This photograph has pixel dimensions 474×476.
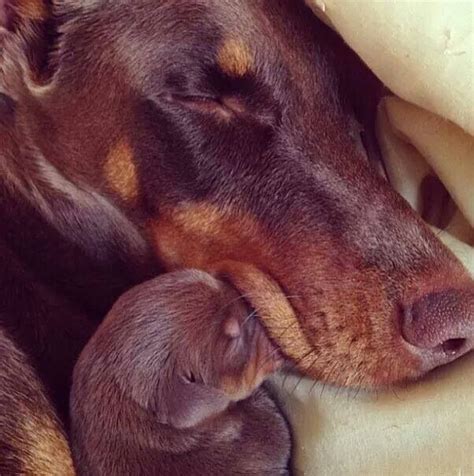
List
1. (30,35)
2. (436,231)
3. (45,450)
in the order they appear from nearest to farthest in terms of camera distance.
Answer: (45,450) < (436,231) < (30,35)

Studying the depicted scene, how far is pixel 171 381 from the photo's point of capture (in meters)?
1.34

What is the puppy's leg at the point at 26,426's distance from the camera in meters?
1.40

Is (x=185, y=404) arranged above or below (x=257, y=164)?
below

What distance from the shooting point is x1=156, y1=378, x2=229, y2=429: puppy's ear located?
1335 mm

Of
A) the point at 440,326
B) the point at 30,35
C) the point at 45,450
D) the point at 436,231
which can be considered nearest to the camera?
the point at 440,326

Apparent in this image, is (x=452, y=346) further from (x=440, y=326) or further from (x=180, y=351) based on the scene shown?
(x=180, y=351)

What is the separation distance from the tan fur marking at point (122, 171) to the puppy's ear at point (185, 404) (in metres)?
0.36

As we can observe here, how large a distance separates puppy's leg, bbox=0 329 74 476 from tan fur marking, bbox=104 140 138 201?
28 centimetres

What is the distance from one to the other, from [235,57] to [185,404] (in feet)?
1.60

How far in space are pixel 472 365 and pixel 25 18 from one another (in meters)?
0.88

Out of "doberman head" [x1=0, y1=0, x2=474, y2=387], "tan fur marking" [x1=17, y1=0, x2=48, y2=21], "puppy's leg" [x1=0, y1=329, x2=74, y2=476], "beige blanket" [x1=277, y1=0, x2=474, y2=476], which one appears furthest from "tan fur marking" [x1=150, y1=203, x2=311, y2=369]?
"tan fur marking" [x1=17, y1=0, x2=48, y2=21]

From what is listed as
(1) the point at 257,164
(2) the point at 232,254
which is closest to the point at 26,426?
(2) the point at 232,254

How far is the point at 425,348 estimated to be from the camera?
1.34m

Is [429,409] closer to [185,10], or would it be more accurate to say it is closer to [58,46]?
[185,10]
